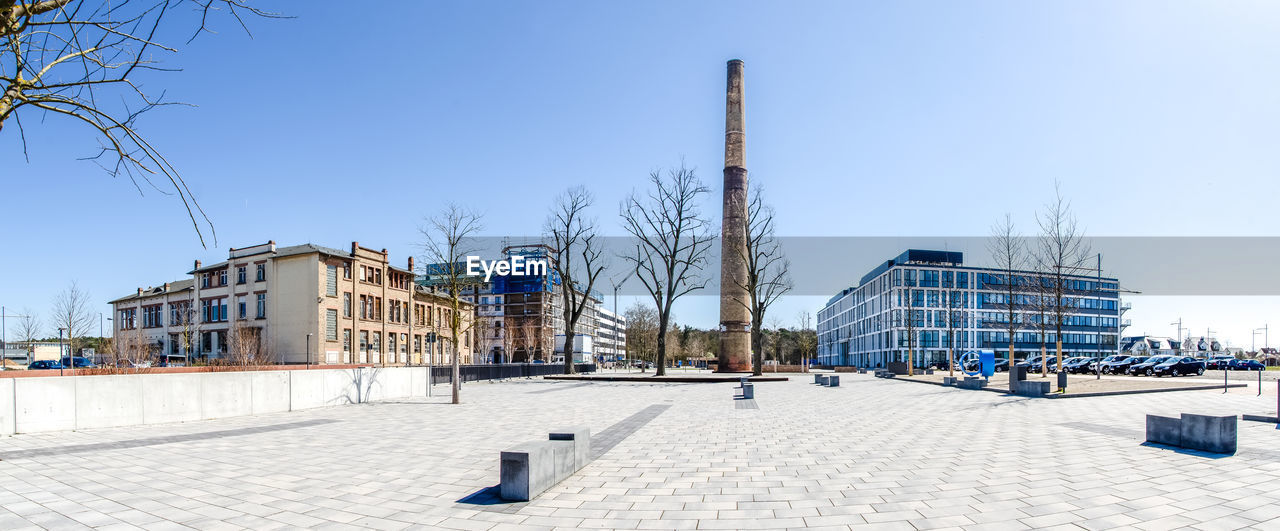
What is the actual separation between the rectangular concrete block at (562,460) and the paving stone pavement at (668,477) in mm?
171

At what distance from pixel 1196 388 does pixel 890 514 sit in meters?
24.4

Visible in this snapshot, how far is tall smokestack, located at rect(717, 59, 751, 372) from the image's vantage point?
1596 inches

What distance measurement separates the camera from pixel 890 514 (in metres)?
6.20

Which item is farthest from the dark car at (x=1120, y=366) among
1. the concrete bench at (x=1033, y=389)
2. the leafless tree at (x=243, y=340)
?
the leafless tree at (x=243, y=340)

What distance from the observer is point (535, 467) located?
699cm

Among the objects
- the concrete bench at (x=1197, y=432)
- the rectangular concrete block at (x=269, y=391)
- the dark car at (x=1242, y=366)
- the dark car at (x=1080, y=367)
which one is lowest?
the dark car at (x=1242, y=366)

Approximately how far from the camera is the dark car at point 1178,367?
130 feet

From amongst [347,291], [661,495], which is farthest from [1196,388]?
[347,291]

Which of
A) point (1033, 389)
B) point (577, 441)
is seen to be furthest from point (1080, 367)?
point (577, 441)

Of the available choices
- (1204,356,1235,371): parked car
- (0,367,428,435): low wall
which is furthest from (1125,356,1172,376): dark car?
(0,367,428,435): low wall

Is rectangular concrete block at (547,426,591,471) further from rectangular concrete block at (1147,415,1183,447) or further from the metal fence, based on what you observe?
the metal fence

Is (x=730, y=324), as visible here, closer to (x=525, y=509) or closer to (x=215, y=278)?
(x=525, y=509)

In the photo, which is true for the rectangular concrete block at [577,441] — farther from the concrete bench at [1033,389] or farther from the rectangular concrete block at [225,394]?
the concrete bench at [1033,389]

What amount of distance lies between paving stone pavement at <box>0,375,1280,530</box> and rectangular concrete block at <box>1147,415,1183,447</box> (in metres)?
0.37
